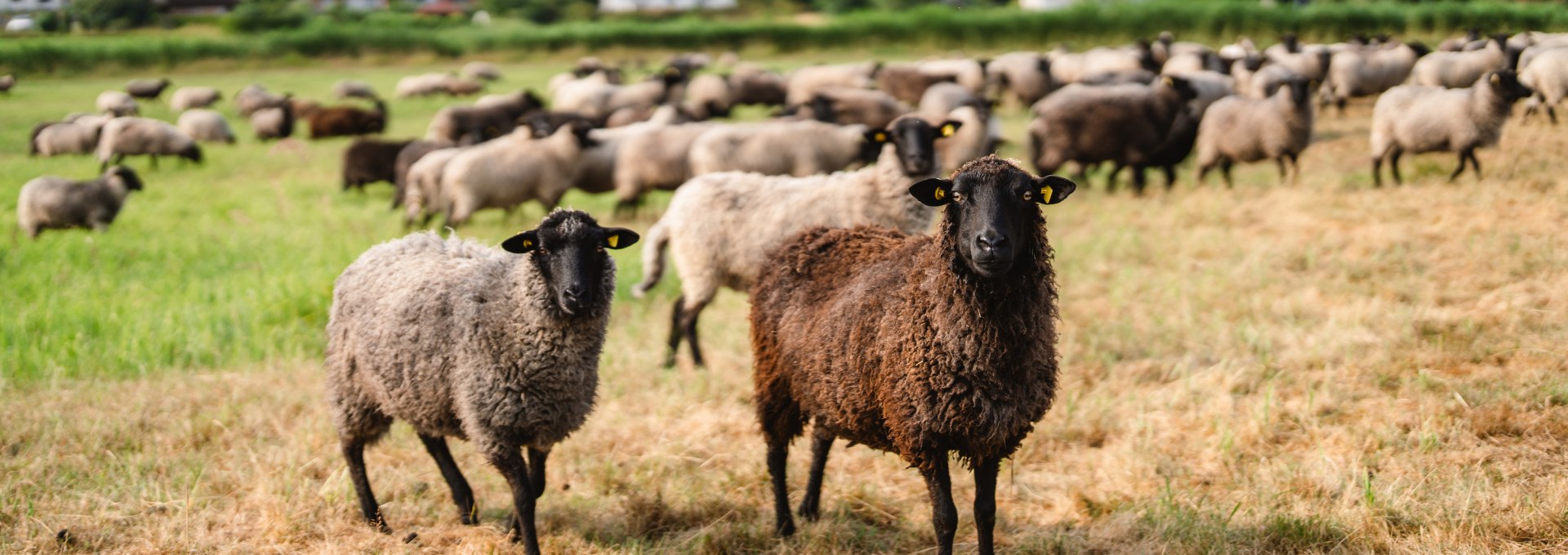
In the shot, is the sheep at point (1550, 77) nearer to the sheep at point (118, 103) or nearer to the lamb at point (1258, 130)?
the lamb at point (1258, 130)

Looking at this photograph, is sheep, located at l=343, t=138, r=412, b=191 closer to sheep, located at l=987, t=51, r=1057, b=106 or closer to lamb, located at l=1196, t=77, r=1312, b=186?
lamb, located at l=1196, t=77, r=1312, b=186

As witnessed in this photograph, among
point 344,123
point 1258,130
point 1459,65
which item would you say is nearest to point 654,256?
point 1258,130

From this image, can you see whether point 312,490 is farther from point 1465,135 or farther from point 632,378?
point 1465,135

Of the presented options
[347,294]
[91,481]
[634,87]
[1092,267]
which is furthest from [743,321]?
[634,87]

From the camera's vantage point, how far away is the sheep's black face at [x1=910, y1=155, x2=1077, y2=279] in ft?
11.0

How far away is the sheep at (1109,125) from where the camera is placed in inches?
515

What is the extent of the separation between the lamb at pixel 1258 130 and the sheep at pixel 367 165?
426 inches

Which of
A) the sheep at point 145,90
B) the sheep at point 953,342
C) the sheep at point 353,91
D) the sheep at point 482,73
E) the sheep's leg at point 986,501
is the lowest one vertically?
the sheep at point 482,73

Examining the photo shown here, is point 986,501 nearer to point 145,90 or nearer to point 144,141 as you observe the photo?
point 144,141

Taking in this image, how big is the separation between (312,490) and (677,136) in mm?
8318

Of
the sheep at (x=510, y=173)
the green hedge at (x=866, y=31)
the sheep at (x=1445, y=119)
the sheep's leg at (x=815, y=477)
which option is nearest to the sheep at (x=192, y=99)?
the green hedge at (x=866, y=31)

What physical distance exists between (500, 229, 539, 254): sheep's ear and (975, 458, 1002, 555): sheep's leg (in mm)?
1898

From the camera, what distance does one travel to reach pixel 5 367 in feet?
20.3

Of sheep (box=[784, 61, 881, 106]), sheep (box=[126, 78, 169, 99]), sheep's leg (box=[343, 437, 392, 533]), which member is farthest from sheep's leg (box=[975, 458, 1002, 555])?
sheep (box=[126, 78, 169, 99])
